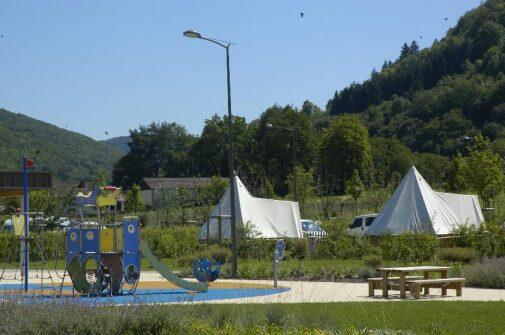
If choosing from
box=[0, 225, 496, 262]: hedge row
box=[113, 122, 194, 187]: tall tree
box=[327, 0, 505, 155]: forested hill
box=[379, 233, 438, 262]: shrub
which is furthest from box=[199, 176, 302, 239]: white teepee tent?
box=[113, 122, 194, 187]: tall tree

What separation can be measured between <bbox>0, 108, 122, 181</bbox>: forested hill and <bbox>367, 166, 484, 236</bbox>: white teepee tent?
6213 centimetres

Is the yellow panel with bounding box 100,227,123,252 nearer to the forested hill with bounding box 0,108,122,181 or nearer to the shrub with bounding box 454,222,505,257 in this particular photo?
the shrub with bounding box 454,222,505,257

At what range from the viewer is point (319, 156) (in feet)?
265

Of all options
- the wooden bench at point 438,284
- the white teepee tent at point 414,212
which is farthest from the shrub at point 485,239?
the wooden bench at point 438,284

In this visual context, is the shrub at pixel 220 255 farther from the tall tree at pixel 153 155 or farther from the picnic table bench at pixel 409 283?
the tall tree at pixel 153 155

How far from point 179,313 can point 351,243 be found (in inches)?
829

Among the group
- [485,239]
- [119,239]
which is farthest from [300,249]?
[119,239]

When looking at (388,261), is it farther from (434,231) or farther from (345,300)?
(345,300)

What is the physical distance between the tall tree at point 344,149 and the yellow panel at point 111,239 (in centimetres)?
5685

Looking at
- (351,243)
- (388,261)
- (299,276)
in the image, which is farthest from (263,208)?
(299,276)

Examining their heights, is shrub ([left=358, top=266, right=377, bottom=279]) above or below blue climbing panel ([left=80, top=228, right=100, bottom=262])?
below

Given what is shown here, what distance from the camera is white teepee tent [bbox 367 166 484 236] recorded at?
33.4 m

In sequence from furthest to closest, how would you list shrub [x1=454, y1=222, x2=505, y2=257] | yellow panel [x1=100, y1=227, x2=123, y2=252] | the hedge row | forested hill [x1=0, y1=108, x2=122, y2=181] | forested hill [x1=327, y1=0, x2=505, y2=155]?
forested hill [x1=0, y1=108, x2=122, y2=181], forested hill [x1=327, y1=0, x2=505, y2=155], the hedge row, shrub [x1=454, y1=222, x2=505, y2=257], yellow panel [x1=100, y1=227, x2=123, y2=252]

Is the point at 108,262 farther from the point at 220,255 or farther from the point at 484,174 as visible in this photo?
the point at 484,174
